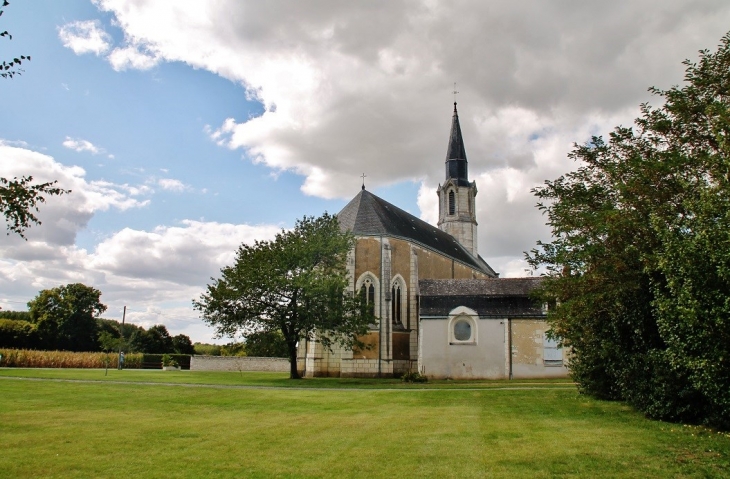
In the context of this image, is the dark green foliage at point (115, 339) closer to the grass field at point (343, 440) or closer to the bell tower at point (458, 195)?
the bell tower at point (458, 195)

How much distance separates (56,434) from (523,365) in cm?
2642

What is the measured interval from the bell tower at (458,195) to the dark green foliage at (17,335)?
4877 centimetres

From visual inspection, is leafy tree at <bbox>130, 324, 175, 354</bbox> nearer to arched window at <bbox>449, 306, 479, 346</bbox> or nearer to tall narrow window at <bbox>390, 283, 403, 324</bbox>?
tall narrow window at <bbox>390, 283, 403, 324</bbox>

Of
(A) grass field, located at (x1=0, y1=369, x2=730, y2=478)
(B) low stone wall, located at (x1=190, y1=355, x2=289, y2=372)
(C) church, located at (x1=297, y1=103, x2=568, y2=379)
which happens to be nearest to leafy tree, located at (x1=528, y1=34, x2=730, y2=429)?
(A) grass field, located at (x1=0, y1=369, x2=730, y2=478)

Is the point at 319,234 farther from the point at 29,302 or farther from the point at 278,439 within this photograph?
the point at 29,302

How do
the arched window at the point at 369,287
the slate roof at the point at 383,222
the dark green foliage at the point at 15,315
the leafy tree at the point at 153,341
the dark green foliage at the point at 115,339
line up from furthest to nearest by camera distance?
the dark green foliage at the point at 15,315
the leafy tree at the point at 153,341
the dark green foliage at the point at 115,339
the slate roof at the point at 383,222
the arched window at the point at 369,287

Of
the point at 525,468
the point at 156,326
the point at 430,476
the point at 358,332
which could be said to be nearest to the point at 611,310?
the point at 525,468

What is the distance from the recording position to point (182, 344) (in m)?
74.5

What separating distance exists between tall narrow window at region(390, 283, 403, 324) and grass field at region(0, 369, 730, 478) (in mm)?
23180

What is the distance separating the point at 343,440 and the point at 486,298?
994 inches

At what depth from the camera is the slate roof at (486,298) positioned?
1297 inches

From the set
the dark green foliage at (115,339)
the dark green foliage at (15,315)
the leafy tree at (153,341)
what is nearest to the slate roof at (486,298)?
the dark green foliage at (115,339)

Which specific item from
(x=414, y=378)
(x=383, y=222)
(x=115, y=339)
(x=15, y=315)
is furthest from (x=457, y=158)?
(x=15, y=315)

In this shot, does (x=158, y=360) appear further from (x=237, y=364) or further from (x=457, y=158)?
(x=457, y=158)
